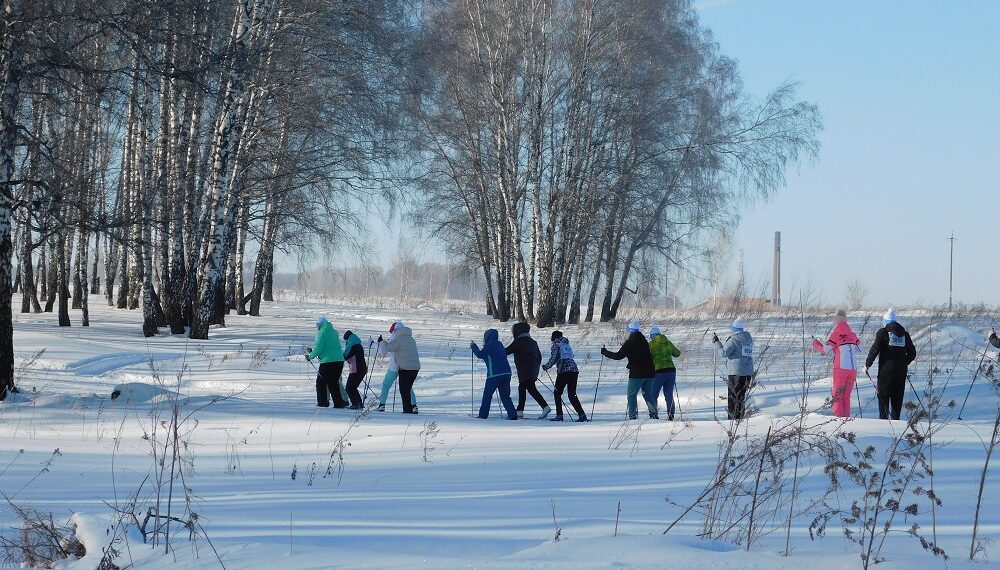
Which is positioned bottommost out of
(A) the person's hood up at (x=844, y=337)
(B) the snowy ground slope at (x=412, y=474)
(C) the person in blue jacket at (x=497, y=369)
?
(B) the snowy ground slope at (x=412, y=474)

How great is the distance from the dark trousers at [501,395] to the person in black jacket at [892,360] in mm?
4745

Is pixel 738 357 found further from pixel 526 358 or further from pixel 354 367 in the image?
→ pixel 354 367

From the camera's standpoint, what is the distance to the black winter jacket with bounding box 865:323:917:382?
1231cm

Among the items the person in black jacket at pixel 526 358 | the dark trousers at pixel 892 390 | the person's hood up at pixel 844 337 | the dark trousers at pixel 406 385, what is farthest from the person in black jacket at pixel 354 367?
the dark trousers at pixel 892 390

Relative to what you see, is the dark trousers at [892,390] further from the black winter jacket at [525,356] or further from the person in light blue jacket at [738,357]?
the black winter jacket at [525,356]

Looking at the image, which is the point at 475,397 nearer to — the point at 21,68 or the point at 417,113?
the point at 21,68

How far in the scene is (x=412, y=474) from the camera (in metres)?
7.26

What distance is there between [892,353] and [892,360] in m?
0.10

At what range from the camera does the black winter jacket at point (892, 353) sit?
12.3 metres

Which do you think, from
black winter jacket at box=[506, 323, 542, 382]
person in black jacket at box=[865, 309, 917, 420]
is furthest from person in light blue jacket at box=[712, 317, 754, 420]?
black winter jacket at box=[506, 323, 542, 382]

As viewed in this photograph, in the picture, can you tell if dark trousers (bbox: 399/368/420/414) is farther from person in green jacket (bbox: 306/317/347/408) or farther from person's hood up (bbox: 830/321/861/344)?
person's hood up (bbox: 830/321/861/344)

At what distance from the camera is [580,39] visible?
84.0ft

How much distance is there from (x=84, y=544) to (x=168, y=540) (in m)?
0.39

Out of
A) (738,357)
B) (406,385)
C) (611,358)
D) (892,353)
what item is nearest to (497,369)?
(406,385)
